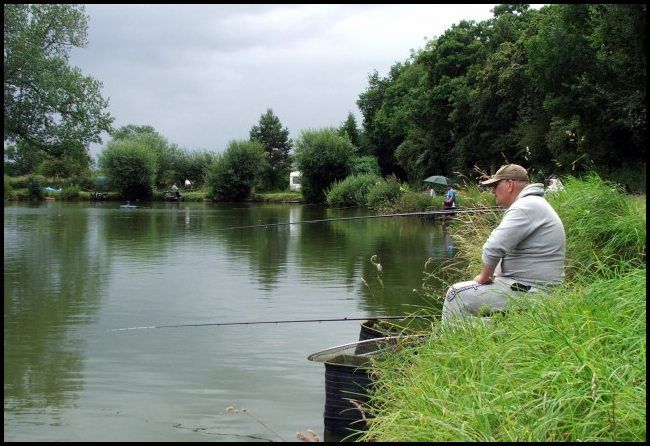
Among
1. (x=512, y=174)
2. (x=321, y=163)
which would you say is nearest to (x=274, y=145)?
(x=321, y=163)

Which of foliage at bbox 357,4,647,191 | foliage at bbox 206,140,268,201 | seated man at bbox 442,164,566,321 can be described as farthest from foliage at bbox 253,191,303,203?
seated man at bbox 442,164,566,321

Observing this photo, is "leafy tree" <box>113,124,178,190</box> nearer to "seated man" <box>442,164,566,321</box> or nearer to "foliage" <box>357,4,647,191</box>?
"foliage" <box>357,4,647,191</box>

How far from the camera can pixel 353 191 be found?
57375 millimetres

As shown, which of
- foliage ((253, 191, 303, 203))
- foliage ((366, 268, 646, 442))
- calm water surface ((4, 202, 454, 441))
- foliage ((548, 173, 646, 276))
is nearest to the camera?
foliage ((366, 268, 646, 442))

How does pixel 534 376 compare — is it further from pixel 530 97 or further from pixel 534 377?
pixel 530 97

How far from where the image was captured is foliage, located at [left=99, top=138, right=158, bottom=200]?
80.3 m

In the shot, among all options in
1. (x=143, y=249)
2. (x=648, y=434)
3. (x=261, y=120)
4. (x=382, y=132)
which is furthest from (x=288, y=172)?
(x=648, y=434)

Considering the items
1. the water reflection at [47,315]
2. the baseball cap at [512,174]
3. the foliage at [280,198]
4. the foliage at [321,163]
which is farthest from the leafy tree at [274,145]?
the baseball cap at [512,174]

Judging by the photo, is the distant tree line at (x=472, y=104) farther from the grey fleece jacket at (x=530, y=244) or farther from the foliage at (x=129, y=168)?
the foliage at (x=129, y=168)

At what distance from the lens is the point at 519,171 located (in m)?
6.26

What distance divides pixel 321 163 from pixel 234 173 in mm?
11340

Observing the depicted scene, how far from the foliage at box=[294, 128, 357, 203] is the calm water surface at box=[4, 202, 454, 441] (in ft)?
163

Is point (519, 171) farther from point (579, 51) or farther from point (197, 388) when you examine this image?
point (579, 51)

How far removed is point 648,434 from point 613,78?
101 ft
